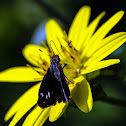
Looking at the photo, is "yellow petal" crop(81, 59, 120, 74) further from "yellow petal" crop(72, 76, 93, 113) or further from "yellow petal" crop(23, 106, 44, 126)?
"yellow petal" crop(23, 106, 44, 126)

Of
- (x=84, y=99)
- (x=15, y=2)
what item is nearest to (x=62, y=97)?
(x=84, y=99)

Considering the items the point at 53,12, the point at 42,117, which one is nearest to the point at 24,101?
the point at 42,117

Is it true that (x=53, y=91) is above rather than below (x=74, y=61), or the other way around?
above

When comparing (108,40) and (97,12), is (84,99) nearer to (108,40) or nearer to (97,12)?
(108,40)

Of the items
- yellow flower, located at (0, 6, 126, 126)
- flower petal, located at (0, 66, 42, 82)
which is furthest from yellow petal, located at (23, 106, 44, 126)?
flower petal, located at (0, 66, 42, 82)

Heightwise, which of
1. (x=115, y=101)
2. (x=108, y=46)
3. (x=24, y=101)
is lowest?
(x=115, y=101)

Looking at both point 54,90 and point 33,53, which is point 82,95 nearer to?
point 54,90

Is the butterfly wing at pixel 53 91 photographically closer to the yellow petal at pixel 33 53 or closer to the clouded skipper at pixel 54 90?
the clouded skipper at pixel 54 90
